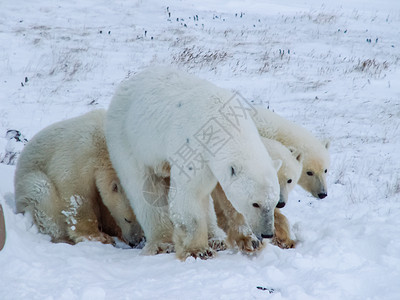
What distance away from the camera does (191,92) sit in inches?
192

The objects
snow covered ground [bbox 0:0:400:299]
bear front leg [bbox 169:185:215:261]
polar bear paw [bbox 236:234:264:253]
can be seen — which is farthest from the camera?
polar bear paw [bbox 236:234:264:253]

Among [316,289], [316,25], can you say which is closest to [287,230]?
[316,289]

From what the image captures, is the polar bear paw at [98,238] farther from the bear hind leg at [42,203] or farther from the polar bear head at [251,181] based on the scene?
the polar bear head at [251,181]

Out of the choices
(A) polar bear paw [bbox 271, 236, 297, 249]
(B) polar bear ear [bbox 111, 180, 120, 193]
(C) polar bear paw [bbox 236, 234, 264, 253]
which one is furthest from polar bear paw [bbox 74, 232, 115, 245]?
(A) polar bear paw [bbox 271, 236, 297, 249]

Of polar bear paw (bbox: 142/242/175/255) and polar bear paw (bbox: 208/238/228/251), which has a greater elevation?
polar bear paw (bbox: 208/238/228/251)

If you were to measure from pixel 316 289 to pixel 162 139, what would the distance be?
1.99 meters

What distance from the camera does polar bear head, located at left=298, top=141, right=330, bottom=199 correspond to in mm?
5793

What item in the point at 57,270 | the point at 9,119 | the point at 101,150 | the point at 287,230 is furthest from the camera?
the point at 9,119

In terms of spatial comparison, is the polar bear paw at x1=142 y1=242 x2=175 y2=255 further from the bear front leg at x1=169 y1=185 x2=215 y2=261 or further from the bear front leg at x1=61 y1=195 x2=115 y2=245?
the bear front leg at x1=61 y1=195 x2=115 y2=245

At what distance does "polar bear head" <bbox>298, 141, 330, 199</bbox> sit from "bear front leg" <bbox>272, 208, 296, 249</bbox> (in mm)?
620

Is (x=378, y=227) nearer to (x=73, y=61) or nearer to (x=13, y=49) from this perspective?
(x=73, y=61)

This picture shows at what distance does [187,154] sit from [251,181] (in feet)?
2.05

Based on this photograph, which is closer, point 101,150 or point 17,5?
point 101,150

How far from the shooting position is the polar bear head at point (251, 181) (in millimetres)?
4125
